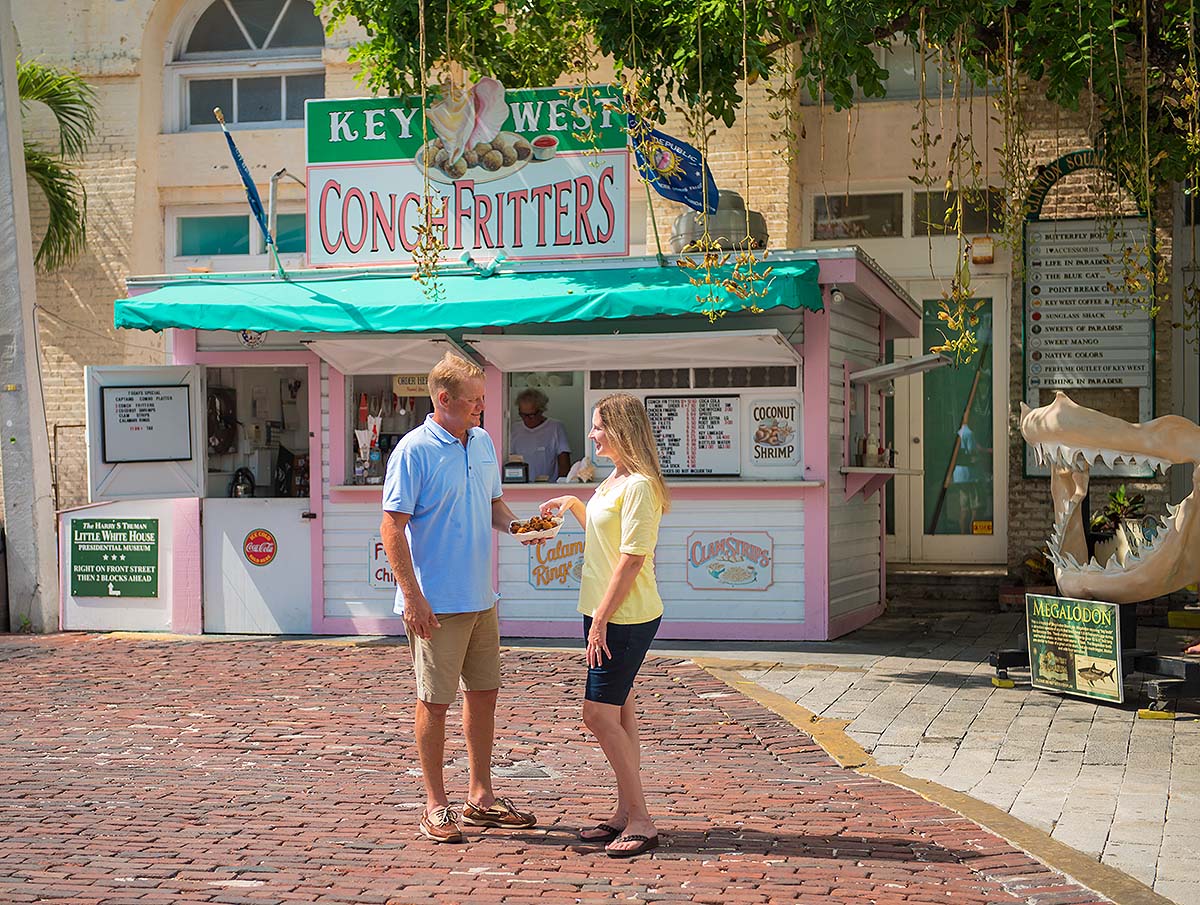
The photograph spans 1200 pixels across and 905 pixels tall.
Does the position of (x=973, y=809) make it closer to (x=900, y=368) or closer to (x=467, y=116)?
(x=900, y=368)

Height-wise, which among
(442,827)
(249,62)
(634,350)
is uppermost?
(249,62)

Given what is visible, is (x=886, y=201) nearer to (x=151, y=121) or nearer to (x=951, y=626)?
(x=951, y=626)

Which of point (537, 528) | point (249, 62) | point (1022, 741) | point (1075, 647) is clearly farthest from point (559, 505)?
point (249, 62)

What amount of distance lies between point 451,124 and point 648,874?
806cm

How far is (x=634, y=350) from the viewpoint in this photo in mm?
11711

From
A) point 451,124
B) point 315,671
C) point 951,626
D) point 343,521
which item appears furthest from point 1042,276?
point 315,671

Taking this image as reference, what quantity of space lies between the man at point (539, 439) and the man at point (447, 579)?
241 inches

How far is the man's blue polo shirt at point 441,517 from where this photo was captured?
599 cm

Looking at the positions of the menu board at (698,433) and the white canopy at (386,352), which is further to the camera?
the white canopy at (386,352)

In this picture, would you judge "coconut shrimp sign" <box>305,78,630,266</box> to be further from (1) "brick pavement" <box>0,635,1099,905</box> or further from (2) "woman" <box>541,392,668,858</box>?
(2) "woman" <box>541,392,668,858</box>

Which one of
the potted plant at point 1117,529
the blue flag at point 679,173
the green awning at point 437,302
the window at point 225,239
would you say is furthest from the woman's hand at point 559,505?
the window at point 225,239

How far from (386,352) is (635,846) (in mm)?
7126

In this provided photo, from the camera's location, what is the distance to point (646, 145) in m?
9.59

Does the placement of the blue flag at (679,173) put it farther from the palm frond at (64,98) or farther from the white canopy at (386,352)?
the palm frond at (64,98)
